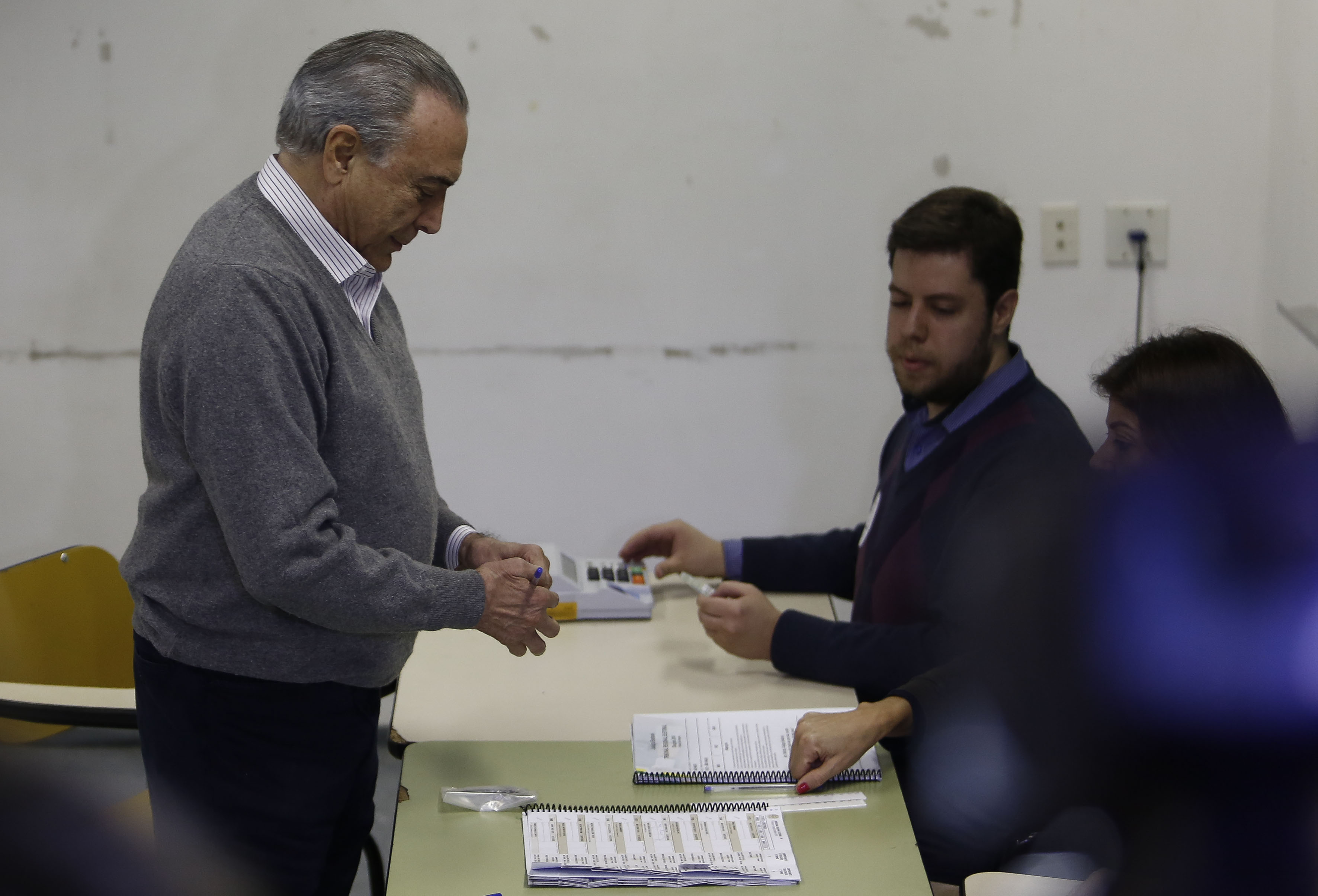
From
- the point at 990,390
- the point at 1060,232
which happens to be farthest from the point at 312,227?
the point at 1060,232

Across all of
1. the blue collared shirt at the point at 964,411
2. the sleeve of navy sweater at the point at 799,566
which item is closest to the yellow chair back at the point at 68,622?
the sleeve of navy sweater at the point at 799,566

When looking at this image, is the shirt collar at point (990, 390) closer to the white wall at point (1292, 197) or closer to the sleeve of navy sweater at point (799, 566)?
the sleeve of navy sweater at point (799, 566)

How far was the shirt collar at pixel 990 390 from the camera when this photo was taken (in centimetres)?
171

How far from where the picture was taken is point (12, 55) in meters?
2.57

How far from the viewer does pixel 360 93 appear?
1.19 metres

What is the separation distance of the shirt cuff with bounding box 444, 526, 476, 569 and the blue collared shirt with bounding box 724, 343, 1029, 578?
729 millimetres

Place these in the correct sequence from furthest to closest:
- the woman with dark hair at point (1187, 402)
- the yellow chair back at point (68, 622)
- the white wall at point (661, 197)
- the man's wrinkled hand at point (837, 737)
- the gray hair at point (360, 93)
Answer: the white wall at point (661, 197) < the yellow chair back at point (68, 622) < the man's wrinkled hand at point (837, 737) < the gray hair at point (360, 93) < the woman with dark hair at point (1187, 402)

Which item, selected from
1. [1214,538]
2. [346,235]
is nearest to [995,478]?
[1214,538]

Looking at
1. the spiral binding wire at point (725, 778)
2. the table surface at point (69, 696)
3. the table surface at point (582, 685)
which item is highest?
the spiral binding wire at point (725, 778)

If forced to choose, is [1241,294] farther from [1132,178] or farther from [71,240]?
[71,240]

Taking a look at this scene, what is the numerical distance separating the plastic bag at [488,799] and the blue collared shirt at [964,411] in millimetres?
835

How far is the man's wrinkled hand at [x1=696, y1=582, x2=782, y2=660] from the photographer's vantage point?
165 cm

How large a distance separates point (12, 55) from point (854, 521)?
2.32 meters

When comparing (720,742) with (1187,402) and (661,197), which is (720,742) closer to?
(1187,402)
